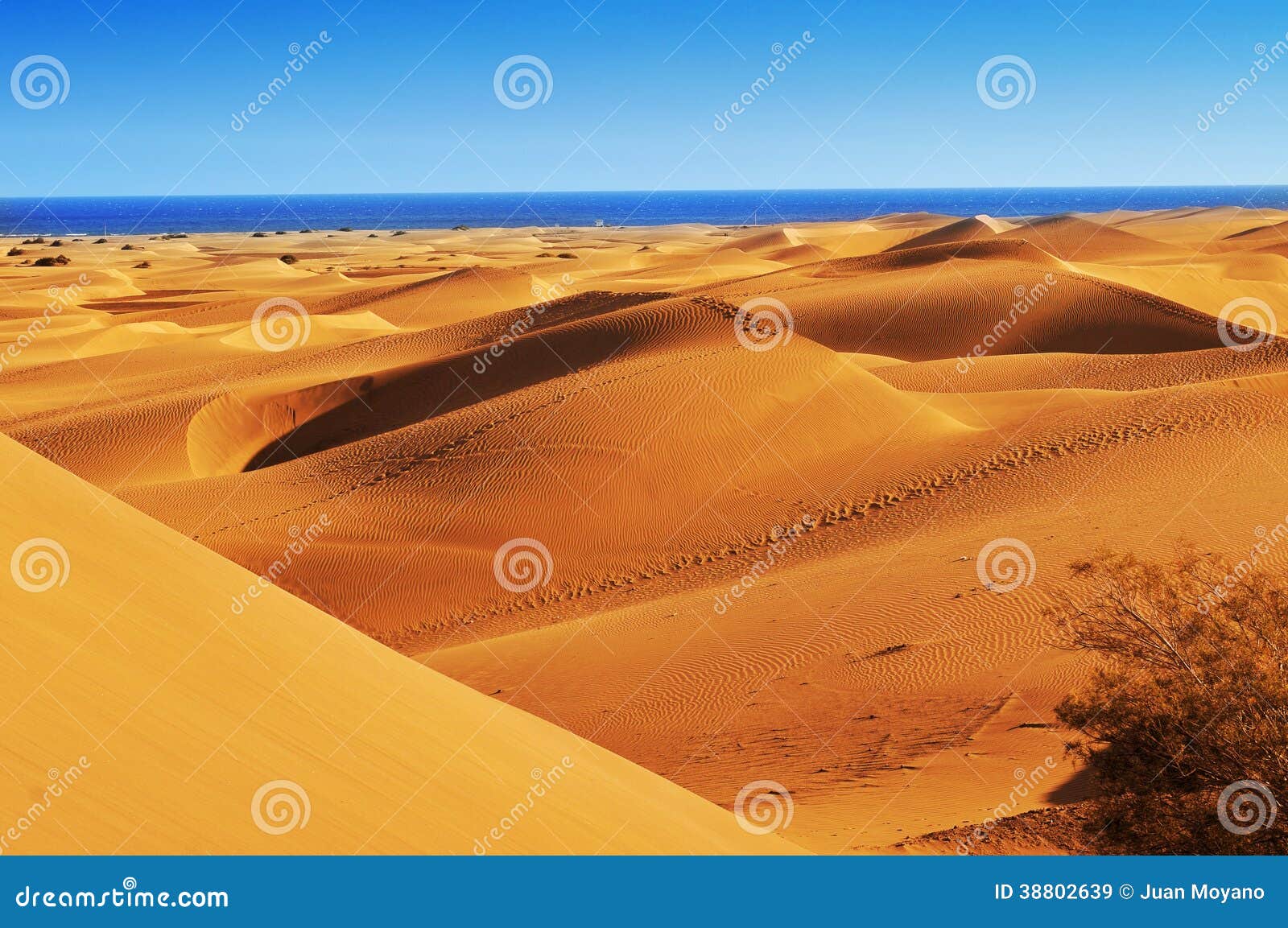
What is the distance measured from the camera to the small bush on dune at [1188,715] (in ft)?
21.2

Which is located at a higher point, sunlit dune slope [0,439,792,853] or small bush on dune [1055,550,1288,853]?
small bush on dune [1055,550,1288,853]

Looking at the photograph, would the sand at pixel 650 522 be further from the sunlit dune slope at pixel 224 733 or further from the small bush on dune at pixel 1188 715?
the small bush on dune at pixel 1188 715

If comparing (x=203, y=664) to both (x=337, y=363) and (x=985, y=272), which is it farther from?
(x=985, y=272)

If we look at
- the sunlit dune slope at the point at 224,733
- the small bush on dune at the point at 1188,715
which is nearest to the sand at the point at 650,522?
the sunlit dune slope at the point at 224,733

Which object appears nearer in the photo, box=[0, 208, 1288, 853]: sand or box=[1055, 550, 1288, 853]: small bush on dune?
box=[0, 208, 1288, 853]: sand

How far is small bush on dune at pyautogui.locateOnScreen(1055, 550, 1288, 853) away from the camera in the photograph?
6.46 metres

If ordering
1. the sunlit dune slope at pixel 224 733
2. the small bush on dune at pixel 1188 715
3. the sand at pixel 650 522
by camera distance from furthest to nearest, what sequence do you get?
the small bush on dune at pixel 1188 715 < the sand at pixel 650 522 < the sunlit dune slope at pixel 224 733

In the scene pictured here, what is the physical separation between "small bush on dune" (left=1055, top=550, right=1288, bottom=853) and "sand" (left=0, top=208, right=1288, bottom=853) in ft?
3.25

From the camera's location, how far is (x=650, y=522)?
17.5 m

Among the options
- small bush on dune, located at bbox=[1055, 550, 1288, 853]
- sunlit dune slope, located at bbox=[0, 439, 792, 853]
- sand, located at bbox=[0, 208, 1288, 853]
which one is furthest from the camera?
small bush on dune, located at bbox=[1055, 550, 1288, 853]

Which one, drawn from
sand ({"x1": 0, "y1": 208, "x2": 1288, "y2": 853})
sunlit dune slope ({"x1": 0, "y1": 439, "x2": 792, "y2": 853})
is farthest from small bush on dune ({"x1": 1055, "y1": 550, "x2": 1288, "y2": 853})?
sunlit dune slope ({"x1": 0, "y1": 439, "x2": 792, "y2": 853})

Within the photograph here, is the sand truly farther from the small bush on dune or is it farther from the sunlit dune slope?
the small bush on dune

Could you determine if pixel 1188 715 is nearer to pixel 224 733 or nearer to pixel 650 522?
pixel 224 733

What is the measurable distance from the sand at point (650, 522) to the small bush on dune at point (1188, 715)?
992 millimetres
